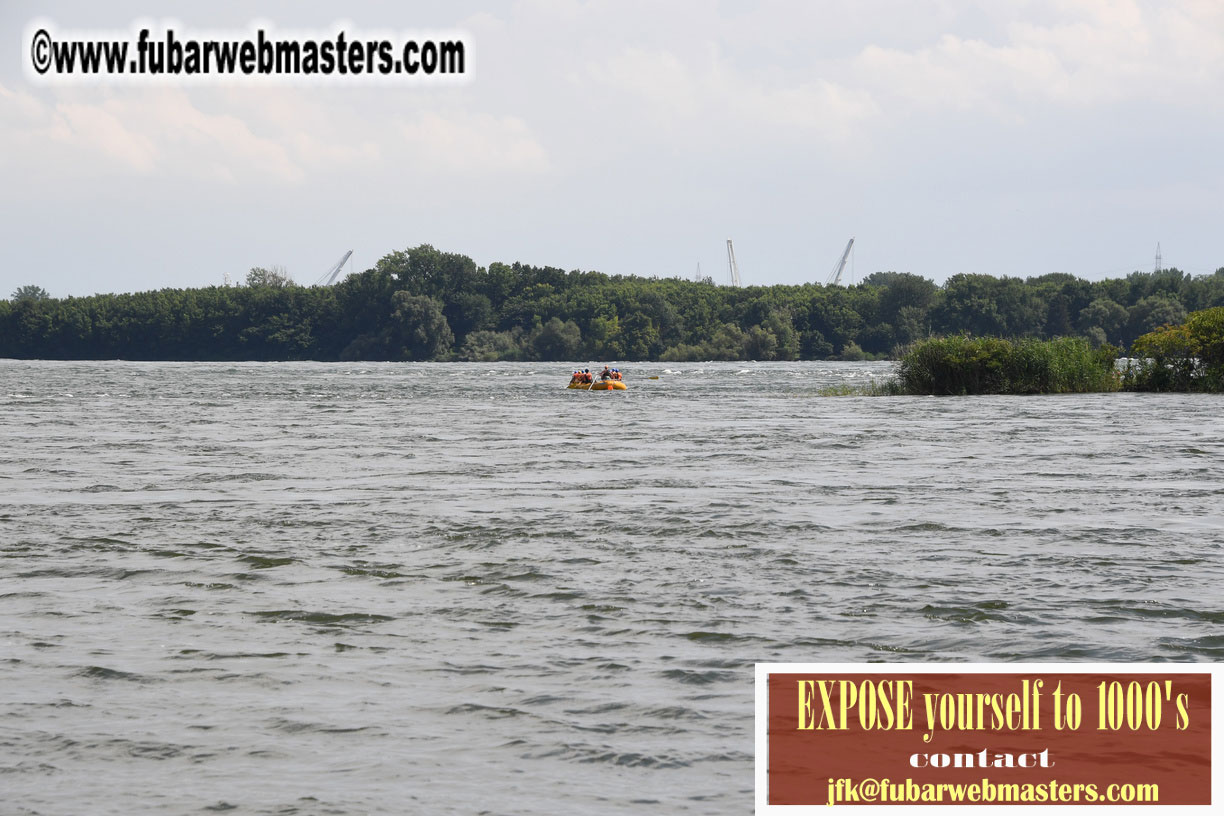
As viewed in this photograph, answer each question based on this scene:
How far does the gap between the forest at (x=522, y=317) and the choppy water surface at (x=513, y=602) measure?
141155 millimetres

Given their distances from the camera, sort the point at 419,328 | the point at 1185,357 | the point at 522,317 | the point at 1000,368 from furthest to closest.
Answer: the point at 522,317 → the point at 419,328 → the point at 1185,357 → the point at 1000,368

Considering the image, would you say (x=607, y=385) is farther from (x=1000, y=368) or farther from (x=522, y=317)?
(x=522, y=317)

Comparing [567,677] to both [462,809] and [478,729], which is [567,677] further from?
[462,809]

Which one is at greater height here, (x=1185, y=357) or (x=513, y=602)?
(x=1185, y=357)

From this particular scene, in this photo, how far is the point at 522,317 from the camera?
190000 millimetres

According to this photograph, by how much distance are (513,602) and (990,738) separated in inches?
225

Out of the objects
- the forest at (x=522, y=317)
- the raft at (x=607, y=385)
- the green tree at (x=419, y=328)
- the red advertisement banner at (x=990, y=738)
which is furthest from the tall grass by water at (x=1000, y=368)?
the green tree at (x=419, y=328)

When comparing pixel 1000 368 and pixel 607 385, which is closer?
pixel 1000 368

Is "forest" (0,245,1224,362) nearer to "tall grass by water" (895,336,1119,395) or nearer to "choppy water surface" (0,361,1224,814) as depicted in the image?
"tall grass by water" (895,336,1119,395)

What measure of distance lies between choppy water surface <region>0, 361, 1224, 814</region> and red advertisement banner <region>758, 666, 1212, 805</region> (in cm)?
46

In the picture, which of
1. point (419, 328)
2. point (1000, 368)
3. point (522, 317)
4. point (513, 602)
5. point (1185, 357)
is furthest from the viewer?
point (522, 317)

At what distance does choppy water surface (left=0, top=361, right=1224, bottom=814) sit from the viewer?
29.6ft

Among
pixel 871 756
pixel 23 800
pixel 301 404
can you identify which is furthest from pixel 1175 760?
pixel 301 404

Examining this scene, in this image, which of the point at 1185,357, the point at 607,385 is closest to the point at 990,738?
the point at 1185,357
